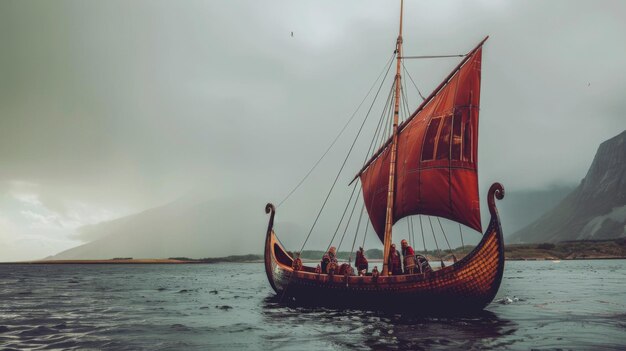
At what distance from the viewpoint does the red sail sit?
75.0 feet

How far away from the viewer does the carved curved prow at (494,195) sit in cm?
1895

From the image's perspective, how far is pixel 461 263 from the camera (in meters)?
19.3

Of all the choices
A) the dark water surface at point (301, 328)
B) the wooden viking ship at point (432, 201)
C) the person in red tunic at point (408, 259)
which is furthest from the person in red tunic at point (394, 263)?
the dark water surface at point (301, 328)

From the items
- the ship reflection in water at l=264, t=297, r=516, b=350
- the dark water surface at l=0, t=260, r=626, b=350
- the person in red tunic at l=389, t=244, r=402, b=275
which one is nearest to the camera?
the ship reflection in water at l=264, t=297, r=516, b=350

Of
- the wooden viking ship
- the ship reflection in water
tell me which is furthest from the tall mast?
the ship reflection in water

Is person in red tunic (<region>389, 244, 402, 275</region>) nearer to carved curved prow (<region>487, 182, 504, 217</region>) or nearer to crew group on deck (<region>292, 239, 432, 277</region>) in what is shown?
crew group on deck (<region>292, 239, 432, 277</region>)

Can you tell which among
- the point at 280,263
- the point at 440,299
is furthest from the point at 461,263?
the point at 280,263

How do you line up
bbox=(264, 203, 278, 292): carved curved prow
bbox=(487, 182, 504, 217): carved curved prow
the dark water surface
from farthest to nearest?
bbox=(264, 203, 278, 292): carved curved prow < bbox=(487, 182, 504, 217): carved curved prow < the dark water surface

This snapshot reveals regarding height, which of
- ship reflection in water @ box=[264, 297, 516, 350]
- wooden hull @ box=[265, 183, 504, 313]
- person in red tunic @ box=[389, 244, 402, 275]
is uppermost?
person in red tunic @ box=[389, 244, 402, 275]

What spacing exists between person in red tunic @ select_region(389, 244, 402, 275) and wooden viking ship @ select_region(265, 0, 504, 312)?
434mm

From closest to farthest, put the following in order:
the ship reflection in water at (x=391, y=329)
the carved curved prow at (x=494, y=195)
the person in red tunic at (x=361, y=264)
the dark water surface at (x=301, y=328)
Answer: the ship reflection in water at (x=391, y=329), the dark water surface at (x=301, y=328), the carved curved prow at (x=494, y=195), the person in red tunic at (x=361, y=264)

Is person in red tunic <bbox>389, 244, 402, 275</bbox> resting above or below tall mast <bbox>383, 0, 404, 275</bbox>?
below

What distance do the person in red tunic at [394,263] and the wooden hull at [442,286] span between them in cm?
198

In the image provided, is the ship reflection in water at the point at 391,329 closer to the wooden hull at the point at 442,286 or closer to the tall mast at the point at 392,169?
the wooden hull at the point at 442,286
